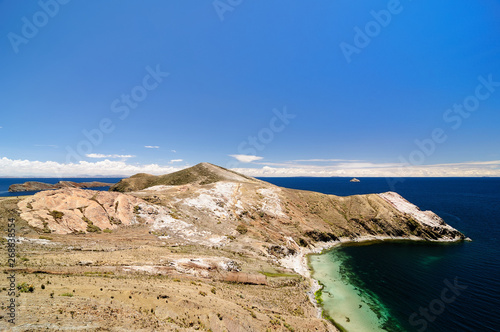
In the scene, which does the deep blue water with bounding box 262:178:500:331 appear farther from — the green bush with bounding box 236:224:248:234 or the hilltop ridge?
the hilltop ridge

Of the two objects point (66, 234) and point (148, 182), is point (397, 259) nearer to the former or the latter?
point (66, 234)

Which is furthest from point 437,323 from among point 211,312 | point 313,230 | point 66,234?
point 66,234

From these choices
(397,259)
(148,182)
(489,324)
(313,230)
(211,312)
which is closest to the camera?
(211,312)

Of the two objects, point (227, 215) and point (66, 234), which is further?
point (227, 215)

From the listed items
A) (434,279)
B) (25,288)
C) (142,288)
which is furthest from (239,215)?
(25,288)

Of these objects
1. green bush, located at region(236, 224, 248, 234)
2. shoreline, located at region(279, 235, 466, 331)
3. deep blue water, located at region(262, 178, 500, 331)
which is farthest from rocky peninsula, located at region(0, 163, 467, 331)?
deep blue water, located at region(262, 178, 500, 331)

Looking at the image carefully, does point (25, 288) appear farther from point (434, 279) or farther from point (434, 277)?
point (434, 277)
